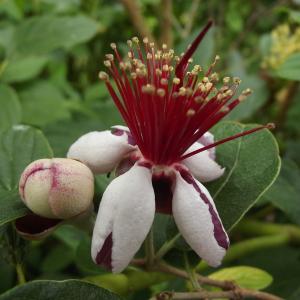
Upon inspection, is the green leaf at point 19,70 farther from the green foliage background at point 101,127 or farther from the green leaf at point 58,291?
the green leaf at point 58,291

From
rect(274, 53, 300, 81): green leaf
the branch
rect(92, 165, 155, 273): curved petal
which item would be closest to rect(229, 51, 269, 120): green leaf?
rect(274, 53, 300, 81): green leaf

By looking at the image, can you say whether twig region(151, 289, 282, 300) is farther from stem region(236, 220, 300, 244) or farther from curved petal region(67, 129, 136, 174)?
stem region(236, 220, 300, 244)

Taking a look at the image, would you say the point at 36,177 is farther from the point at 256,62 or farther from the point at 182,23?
the point at 182,23

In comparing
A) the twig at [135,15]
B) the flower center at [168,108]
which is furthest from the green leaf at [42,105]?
the flower center at [168,108]

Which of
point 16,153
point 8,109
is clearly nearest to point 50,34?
point 8,109

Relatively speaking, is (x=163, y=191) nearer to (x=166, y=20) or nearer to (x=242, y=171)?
(x=242, y=171)

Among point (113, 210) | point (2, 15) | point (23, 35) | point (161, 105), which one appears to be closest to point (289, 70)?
point (161, 105)
